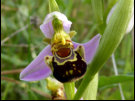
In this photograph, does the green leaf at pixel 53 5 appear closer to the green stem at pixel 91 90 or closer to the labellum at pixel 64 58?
the labellum at pixel 64 58

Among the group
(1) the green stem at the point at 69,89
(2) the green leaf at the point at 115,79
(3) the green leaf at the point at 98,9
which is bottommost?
(2) the green leaf at the point at 115,79

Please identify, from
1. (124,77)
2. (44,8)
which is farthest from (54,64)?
(44,8)

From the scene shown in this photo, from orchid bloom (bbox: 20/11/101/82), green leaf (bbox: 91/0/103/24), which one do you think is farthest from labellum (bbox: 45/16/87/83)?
green leaf (bbox: 91/0/103/24)

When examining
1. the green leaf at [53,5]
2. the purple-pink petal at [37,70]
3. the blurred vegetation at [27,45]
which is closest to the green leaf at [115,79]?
the purple-pink petal at [37,70]

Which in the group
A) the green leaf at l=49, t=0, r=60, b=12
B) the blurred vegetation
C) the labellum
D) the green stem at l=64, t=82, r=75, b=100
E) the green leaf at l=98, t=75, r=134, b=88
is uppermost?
the green leaf at l=49, t=0, r=60, b=12

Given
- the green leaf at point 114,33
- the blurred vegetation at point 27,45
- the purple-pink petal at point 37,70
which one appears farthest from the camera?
the blurred vegetation at point 27,45

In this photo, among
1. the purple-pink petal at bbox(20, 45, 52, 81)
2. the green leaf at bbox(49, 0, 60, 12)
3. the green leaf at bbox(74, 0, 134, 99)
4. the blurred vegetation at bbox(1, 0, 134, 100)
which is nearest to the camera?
the green leaf at bbox(74, 0, 134, 99)

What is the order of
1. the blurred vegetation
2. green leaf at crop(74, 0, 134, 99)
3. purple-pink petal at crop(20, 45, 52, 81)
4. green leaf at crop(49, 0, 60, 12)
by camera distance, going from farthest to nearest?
the blurred vegetation → purple-pink petal at crop(20, 45, 52, 81) → green leaf at crop(49, 0, 60, 12) → green leaf at crop(74, 0, 134, 99)

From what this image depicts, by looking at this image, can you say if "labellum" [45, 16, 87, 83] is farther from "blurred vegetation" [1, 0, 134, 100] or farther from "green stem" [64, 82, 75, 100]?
"blurred vegetation" [1, 0, 134, 100]

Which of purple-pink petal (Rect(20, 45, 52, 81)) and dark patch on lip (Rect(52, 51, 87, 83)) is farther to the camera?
purple-pink petal (Rect(20, 45, 52, 81))
